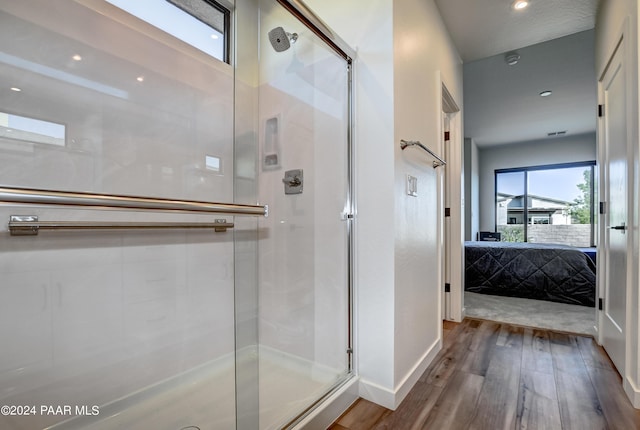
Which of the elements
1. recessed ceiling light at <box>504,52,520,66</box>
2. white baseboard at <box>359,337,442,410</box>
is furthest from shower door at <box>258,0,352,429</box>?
recessed ceiling light at <box>504,52,520,66</box>

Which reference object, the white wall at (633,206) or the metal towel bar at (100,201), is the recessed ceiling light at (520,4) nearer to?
the white wall at (633,206)

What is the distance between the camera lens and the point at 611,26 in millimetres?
2051

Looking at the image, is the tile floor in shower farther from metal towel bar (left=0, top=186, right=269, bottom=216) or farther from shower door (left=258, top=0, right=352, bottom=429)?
metal towel bar (left=0, top=186, right=269, bottom=216)

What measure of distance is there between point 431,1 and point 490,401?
2547 mm

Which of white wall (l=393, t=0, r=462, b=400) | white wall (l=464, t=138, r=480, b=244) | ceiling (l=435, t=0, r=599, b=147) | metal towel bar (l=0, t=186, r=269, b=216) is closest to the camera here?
metal towel bar (l=0, t=186, r=269, b=216)

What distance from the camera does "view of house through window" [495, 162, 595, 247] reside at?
6.37 metres

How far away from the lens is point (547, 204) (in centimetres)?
679

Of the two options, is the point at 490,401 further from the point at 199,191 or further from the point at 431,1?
the point at 431,1

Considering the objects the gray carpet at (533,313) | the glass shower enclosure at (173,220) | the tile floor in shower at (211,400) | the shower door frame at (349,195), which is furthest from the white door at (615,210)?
the tile floor in shower at (211,400)

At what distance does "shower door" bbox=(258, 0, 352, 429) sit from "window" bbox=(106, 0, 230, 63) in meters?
0.55

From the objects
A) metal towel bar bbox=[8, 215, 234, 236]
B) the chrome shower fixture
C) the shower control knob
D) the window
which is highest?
the window

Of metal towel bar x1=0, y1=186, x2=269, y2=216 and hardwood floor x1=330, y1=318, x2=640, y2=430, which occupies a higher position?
metal towel bar x1=0, y1=186, x2=269, y2=216

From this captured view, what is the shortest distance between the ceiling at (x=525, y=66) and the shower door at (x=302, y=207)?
4.12ft

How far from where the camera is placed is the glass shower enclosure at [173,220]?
137 centimetres
